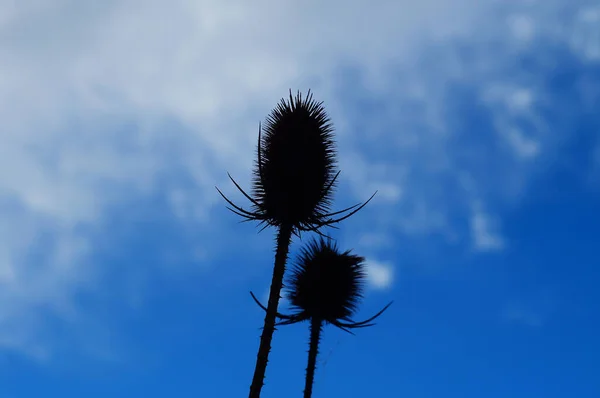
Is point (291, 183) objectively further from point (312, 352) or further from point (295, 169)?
point (312, 352)

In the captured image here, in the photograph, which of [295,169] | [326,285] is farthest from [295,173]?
[326,285]

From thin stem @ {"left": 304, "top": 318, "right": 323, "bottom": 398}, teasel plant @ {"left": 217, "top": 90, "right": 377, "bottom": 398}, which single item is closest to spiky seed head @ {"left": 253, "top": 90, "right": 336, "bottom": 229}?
teasel plant @ {"left": 217, "top": 90, "right": 377, "bottom": 398}

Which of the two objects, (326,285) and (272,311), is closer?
(272,311)

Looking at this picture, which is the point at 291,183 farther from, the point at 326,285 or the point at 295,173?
the point at 326,285

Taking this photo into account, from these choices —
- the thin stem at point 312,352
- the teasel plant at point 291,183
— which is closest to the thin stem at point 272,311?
the teasel plant at point 291,183

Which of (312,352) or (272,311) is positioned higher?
(312,352)

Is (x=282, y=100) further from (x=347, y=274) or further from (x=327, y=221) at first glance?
(x=347, y=274)

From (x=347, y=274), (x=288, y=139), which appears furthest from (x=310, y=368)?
(x=288, y=139)
